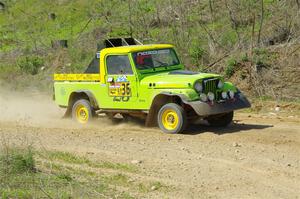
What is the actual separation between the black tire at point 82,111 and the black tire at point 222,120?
9.24 ft

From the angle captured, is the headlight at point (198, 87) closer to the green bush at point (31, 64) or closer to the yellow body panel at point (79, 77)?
the yellow body panel at point (79, 77)

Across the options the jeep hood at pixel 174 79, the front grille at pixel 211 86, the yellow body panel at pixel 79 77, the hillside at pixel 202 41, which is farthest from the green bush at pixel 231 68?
the front grille at pixel 211 86

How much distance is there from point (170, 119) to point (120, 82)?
5.04ft

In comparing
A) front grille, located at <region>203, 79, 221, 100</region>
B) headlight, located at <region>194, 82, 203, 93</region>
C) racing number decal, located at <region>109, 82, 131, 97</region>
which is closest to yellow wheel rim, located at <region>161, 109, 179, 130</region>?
headlight, located at <region>194, 82, 203, 93</region>

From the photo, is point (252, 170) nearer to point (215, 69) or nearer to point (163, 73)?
point (163, 73)

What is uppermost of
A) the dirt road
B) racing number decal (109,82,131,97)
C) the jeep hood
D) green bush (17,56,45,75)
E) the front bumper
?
green bush (17,56,45,75)

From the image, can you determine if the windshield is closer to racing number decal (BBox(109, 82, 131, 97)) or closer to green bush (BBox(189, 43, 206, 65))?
racing number decal (BBox(109, 82, 131, 97))

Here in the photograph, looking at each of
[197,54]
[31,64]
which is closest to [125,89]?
[197,54]

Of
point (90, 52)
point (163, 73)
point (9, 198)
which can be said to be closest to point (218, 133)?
point (163, 73)

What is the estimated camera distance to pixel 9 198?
301 inches

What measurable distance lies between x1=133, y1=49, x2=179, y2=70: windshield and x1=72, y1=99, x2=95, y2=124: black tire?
1781mm

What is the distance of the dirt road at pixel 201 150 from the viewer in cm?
866

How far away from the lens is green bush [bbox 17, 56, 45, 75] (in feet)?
78.9

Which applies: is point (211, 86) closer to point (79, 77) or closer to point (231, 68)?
point (79, 77)
